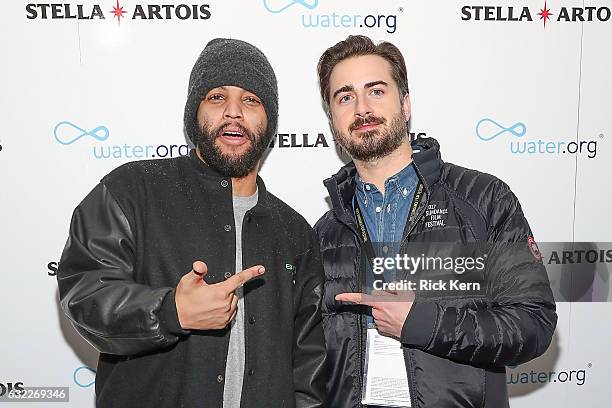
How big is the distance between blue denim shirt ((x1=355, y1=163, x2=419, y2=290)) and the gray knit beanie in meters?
0.39

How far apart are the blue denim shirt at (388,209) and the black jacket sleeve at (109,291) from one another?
65 cm

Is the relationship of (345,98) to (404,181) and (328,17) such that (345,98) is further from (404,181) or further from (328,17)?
(328,17)

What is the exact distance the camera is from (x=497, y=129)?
2.20 metres

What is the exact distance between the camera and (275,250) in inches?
61.7

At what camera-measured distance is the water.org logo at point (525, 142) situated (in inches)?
86.5

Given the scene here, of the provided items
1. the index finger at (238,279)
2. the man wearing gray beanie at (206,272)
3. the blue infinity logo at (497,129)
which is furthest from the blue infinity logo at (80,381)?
the blue infinity logo at (497,129)

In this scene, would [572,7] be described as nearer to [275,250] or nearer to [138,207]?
[275,250]

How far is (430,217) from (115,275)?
2.97ft

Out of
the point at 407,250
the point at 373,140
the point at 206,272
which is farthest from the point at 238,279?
the point at 373,140

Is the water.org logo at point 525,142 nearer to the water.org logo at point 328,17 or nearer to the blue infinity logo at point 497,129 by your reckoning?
the blue infinity logo at point 497,129

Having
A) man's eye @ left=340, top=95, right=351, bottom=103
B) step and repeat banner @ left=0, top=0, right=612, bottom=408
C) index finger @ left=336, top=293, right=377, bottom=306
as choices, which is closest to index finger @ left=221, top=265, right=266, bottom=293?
index finger @ left=336, top=293, right=377, bottom=306

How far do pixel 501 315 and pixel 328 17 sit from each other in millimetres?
1317

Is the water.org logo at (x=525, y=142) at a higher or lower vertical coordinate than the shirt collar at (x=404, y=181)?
higher

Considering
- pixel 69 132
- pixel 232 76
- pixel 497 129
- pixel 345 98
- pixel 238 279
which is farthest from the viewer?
pixel 497 129
